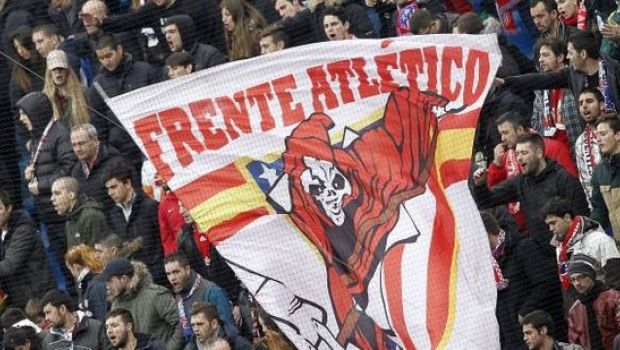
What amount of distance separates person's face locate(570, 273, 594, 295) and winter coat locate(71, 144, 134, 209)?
3.50 meters

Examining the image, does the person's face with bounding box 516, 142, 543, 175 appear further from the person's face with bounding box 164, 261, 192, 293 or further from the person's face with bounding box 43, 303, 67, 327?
the person's face with bounding box 43, 303, 67, 327

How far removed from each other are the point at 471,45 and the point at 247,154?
1259 mm

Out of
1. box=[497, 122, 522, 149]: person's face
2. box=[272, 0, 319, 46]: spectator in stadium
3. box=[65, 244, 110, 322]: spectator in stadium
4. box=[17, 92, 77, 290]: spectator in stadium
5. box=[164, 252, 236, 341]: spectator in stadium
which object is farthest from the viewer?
box=[272, 0, 319, 46]: spectator in stadium

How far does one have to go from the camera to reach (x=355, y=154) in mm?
10953

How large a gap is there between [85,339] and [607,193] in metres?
3.08

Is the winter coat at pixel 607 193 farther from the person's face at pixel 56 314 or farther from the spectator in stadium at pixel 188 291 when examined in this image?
the person's face at pixel 56 314

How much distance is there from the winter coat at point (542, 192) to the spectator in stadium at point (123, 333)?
2.08 metres

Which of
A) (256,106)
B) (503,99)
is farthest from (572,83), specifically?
(256,106)

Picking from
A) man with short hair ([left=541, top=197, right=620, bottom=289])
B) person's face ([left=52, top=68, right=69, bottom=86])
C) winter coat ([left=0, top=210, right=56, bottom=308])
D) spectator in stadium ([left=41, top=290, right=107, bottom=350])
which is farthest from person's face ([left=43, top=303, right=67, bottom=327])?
man with short hair ([left=541, top=197, right=620, bottom=289])

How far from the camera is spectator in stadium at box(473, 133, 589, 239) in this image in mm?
12445

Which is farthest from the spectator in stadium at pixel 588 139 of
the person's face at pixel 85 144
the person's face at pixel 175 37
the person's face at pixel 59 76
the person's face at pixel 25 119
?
the person's face at pixel 25 119

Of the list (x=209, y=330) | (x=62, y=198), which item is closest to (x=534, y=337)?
(x=209, y=330)

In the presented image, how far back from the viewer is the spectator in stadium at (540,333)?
38.5 ft

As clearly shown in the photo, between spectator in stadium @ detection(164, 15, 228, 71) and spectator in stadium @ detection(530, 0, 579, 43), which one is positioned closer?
spectator in stadium @ detection(530, 0, 579, 43)
